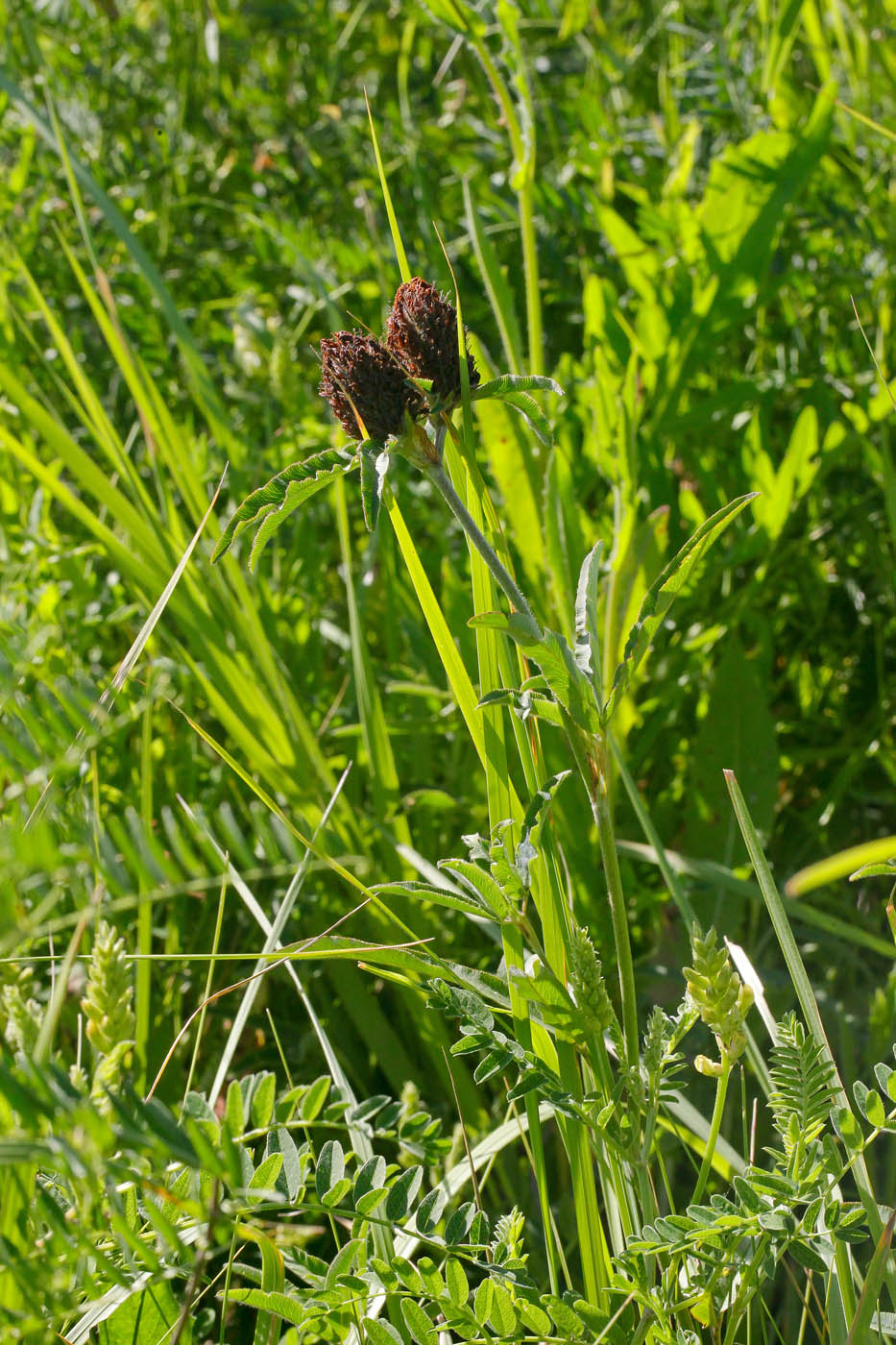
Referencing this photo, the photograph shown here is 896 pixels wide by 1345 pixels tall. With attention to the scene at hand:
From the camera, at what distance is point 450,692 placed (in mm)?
1016

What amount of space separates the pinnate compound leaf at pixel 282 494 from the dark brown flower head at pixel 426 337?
0.06 m

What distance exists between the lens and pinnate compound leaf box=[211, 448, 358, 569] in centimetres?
54

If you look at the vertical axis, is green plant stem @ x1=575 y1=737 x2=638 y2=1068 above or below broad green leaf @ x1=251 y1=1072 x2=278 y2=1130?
above

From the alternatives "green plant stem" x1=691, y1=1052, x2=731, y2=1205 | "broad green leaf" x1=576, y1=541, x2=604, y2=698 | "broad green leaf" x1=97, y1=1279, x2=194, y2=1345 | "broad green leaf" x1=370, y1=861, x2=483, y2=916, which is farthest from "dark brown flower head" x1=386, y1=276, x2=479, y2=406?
"broad green leaf" x1=97, y1=1279, x2=194, y2=1345

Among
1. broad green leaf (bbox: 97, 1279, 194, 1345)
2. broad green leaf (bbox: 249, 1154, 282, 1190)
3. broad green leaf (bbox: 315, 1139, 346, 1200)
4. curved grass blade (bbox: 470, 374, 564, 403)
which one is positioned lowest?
broad green leaf (bbox: 97, 1279, 194, 1345)

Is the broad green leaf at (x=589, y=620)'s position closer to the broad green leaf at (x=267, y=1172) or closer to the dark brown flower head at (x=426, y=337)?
the dark brown flower head at (x=426, y=337)

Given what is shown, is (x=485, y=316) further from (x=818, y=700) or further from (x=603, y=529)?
(x=818, y=700)

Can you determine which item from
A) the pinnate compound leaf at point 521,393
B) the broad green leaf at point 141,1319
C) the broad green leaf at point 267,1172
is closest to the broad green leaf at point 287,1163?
the broad green leaf at point 267,1172

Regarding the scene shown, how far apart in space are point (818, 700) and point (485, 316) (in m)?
0.64

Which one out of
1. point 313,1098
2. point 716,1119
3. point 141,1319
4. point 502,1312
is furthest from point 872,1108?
point 141,1319

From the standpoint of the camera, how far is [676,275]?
121cm

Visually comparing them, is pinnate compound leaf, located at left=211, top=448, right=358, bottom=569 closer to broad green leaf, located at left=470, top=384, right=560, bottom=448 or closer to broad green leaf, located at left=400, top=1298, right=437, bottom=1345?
broad green leaf, located at left=470, top=384, right=560, bottom=448

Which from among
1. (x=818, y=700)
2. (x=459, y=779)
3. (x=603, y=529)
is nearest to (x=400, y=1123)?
(x=459, y=779)

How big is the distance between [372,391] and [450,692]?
492 millimetres
